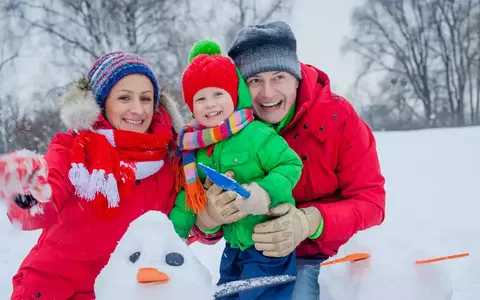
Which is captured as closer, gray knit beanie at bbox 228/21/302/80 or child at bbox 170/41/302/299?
child at bbox 170/41/302/299

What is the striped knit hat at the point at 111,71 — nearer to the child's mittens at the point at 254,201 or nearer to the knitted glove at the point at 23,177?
the knitted glove at the point at 23,177

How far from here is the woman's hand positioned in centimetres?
200

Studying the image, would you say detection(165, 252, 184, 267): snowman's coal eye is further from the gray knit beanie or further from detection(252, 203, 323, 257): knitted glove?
the gray knit beanie

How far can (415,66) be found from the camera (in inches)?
953

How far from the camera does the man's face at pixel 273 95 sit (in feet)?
7.50

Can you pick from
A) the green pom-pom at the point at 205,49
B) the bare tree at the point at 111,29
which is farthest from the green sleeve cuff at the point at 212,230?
the bare tree at the point at 111,29

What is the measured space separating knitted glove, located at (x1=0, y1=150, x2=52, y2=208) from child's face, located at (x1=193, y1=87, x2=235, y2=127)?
745 millimetres

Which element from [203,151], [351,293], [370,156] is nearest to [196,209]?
[203,151]

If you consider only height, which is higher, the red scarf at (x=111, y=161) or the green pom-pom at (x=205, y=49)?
the green pom-pom at (x=205, y=49)

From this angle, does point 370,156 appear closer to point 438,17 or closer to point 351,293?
point 351,293

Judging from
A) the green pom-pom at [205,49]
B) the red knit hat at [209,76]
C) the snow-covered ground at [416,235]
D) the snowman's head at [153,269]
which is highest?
the green pom-pom at [205,49]

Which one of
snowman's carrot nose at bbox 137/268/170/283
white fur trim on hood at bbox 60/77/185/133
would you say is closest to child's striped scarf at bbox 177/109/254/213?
white fur trim on hood at bbox 60/77/185/133

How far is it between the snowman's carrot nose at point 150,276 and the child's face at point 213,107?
2.78ft

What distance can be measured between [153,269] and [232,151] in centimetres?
77
